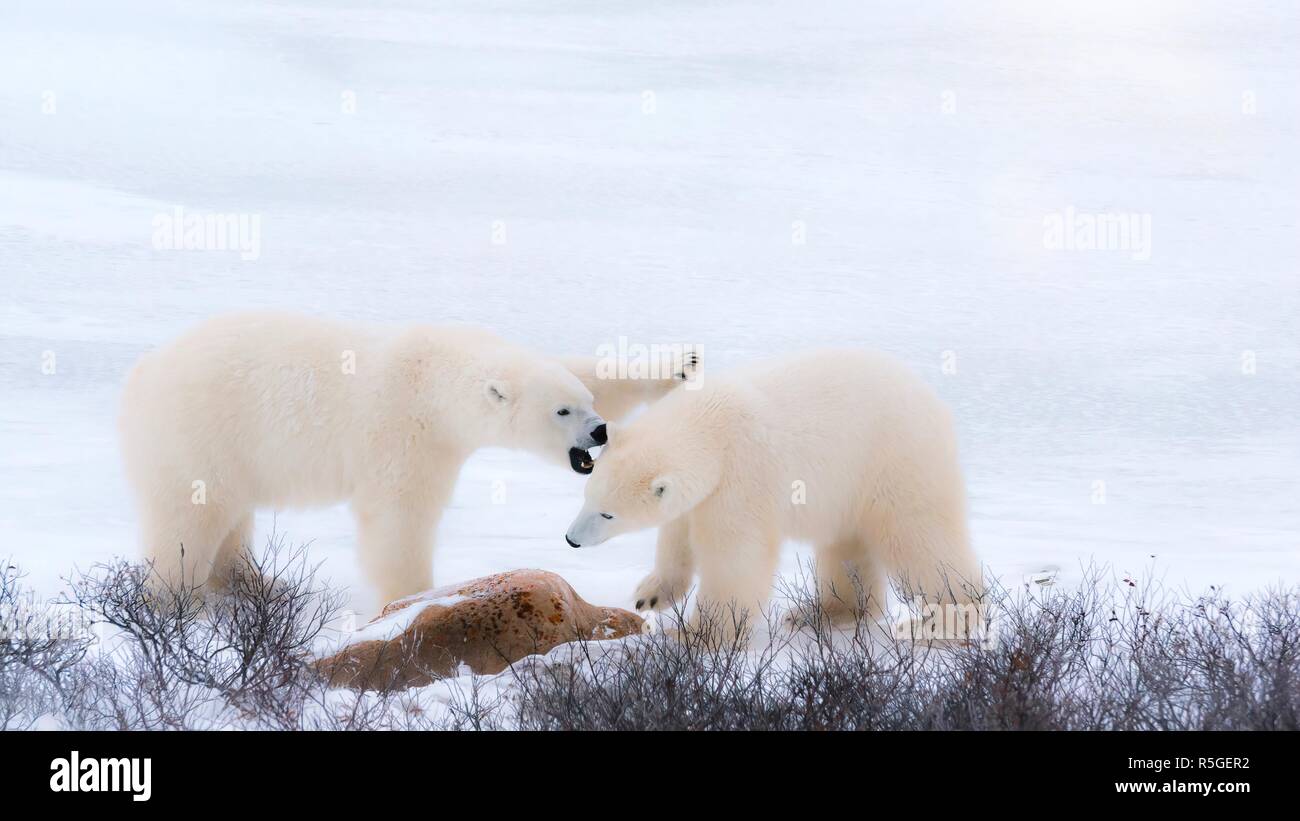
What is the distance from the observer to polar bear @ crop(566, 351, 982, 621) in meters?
4.95

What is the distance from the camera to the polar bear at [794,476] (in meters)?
4.95

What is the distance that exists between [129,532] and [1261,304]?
67.2 ft

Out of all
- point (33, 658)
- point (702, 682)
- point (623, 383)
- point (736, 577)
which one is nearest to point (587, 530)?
point (736, 577)

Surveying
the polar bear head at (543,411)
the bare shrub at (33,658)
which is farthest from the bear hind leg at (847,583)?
the bare shrub at (33,658)

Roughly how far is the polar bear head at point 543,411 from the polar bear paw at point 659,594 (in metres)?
0.68

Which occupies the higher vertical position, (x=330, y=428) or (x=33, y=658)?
(x=330, y=428)

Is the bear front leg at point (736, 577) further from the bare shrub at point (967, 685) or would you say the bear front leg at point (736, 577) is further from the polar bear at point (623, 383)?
the polar bear at point (623, 383)

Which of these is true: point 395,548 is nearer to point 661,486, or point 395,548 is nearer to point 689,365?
point 661,486

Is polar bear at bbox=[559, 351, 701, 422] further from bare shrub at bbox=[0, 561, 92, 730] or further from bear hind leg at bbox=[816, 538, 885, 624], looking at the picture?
bare shrub at bbox=[0, 561, 92, 730]

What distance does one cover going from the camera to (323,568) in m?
7.04

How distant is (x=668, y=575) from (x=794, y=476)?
36.8 inches

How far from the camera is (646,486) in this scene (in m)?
4.88
